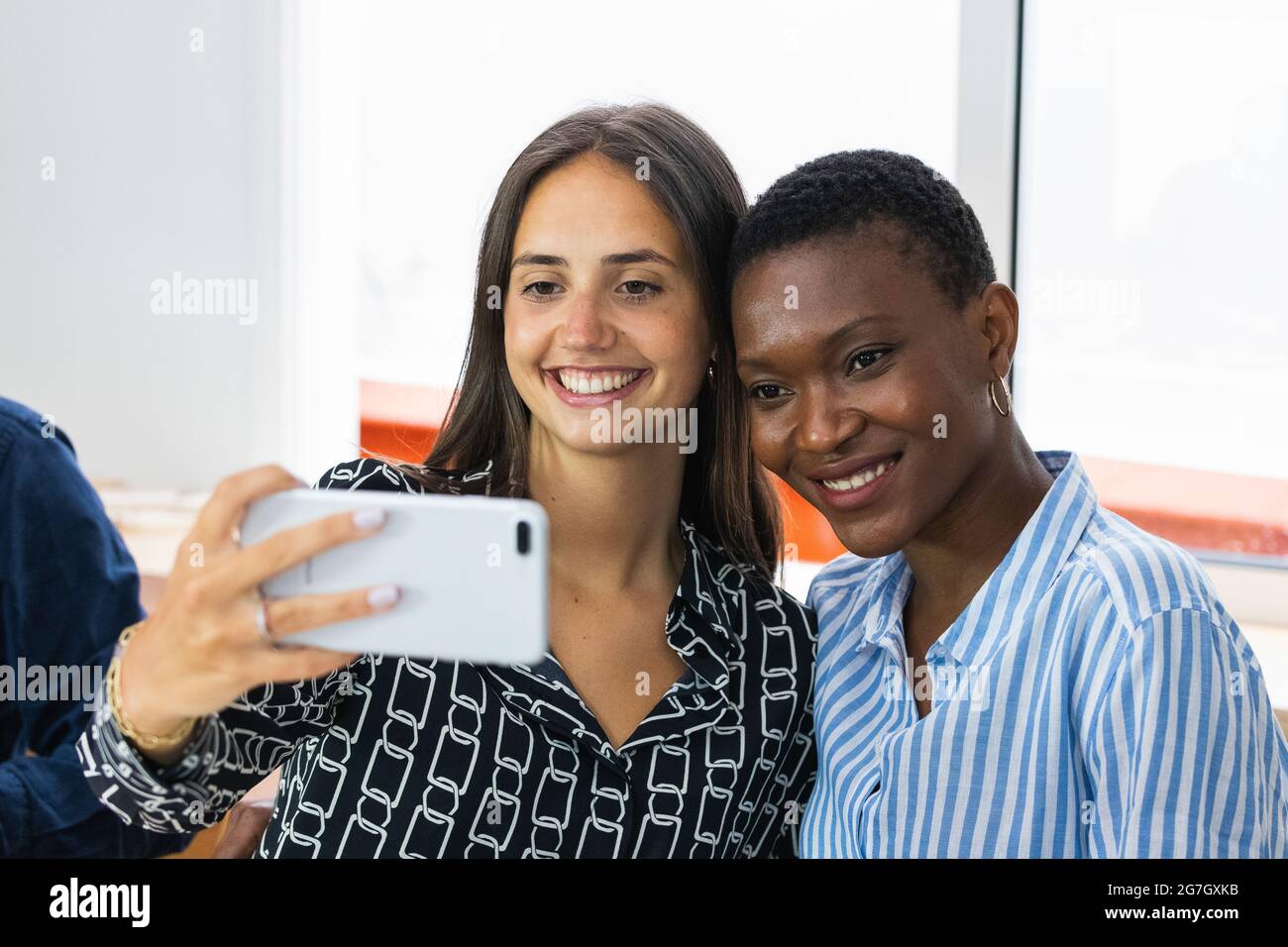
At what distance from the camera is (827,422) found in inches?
41.9

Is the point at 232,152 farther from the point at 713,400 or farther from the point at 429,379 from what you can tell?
the point at 713,400

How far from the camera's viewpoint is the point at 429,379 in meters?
2.89

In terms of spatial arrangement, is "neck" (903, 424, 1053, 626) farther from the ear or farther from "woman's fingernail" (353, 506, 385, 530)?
"woman's fingernail" (353, 506, 385, 530)

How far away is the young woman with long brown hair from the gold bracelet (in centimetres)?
11

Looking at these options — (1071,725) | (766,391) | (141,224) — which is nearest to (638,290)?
(766,391)

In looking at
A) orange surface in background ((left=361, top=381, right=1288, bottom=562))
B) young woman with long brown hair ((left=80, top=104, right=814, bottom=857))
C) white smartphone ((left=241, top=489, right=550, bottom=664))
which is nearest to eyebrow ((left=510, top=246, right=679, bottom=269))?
young woman with long brown hair ((left=80, top=104, right=814, bottom=857))

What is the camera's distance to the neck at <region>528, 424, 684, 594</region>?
1281 mm

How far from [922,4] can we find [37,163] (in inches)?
70.4

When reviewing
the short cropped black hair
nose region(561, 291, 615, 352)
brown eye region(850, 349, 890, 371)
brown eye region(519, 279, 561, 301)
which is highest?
the short cropped black hair

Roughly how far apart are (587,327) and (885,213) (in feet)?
0.90

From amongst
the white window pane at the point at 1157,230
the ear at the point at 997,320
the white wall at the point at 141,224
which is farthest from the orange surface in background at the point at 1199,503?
the ear at the point at 997,320

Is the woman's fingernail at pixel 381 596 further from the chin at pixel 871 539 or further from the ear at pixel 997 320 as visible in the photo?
the ear at pixel 997 320

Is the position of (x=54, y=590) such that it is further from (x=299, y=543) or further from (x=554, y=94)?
(x=554, y=94)
